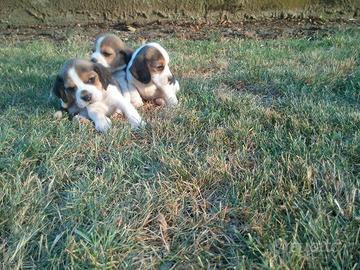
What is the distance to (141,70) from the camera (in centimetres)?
446

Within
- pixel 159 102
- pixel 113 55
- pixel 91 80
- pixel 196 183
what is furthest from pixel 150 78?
pixel 196 183

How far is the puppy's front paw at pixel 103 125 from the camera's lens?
3913 millimetres

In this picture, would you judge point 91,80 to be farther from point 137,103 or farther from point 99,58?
point 99,58

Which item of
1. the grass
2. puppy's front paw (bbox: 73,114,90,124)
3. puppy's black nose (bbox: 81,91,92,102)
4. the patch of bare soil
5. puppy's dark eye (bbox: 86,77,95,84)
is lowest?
the patch of bare soil

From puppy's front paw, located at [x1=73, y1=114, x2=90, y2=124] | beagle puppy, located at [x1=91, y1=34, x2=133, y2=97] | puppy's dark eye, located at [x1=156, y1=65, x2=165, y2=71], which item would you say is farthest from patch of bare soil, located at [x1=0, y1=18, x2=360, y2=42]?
puppy's front paw, located at [x1=73, y1=114, x2=90, y2=124]

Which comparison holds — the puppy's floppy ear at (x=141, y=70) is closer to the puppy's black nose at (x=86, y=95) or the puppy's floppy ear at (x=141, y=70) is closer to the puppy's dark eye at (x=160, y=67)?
the puppy's dark eye at (x=160, y=67)

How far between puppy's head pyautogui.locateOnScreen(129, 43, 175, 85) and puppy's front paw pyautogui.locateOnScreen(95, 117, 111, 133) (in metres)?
0.63

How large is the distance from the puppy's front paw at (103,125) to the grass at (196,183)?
0.10 metres

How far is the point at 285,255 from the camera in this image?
82.4 inches

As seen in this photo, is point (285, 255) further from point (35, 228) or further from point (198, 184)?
point (35, 228)

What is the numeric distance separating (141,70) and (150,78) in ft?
0.39

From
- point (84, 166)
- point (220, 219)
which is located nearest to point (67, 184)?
point (84, 166)

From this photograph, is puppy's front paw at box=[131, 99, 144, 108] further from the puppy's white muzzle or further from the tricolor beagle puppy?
the puppy's white muzzle

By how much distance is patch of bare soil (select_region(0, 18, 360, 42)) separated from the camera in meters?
8.64
